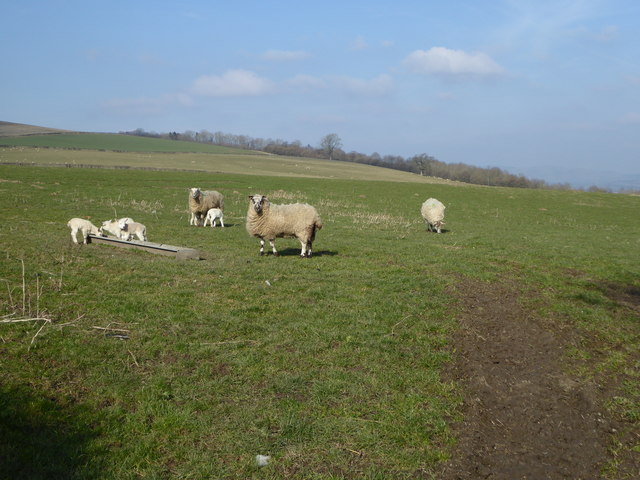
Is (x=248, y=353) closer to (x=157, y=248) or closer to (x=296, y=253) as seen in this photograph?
(x=157, y=248)

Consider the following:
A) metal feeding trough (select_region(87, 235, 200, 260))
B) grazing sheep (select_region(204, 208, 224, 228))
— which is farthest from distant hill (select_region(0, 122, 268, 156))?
metal feeding trough (select_region(87, 235, 200, 260))

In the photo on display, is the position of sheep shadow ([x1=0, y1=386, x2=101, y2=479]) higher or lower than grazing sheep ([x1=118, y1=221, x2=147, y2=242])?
lower

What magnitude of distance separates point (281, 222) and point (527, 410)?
1019cm

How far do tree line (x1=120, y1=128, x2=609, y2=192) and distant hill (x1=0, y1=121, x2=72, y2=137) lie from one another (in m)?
44.5

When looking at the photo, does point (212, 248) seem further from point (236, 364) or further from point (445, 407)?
point (445, 407)

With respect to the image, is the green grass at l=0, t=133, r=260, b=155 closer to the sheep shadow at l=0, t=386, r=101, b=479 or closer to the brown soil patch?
the sheep shadow at l=0, t=386, r=101, b=479

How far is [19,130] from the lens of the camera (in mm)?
123750

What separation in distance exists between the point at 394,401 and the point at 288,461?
1974 mm

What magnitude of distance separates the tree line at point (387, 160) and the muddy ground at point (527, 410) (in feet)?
330

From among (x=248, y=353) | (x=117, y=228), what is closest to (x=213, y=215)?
(x=117, y=228)

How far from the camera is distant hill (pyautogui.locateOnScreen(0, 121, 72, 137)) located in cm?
11569

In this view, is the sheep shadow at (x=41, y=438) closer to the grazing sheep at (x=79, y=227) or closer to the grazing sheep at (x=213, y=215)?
the grazing sheep at (x=79, y=227)

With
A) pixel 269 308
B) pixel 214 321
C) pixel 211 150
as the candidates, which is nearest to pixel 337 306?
pixel 269 308

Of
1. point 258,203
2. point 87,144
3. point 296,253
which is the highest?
point 87,144
